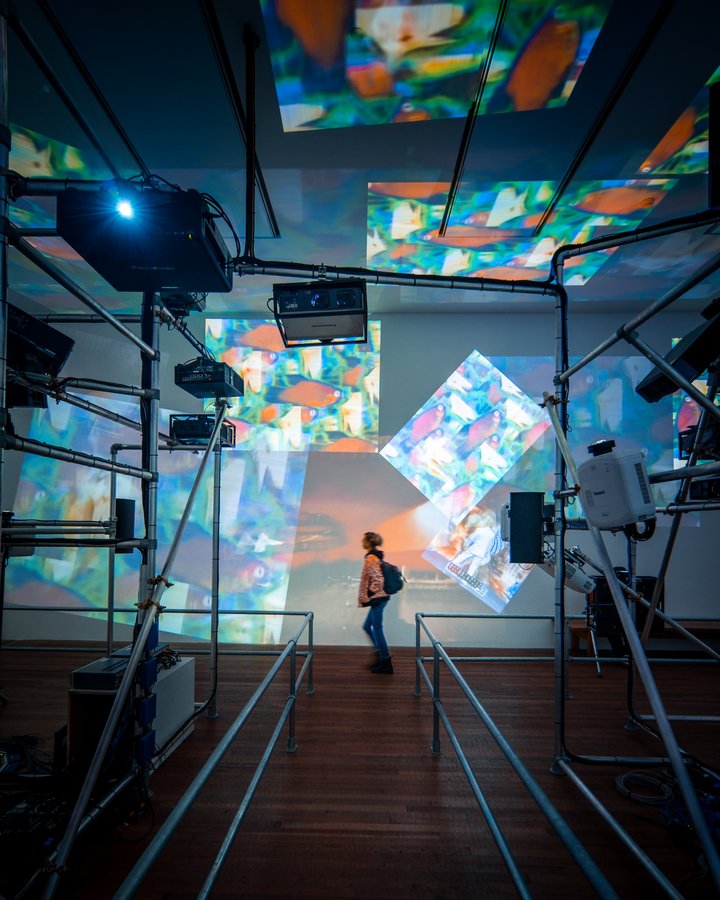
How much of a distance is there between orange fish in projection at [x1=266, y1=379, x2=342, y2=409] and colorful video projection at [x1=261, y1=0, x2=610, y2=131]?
3182 mm

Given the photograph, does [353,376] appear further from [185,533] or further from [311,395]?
[185,533]

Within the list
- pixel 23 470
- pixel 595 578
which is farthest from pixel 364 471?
pixel 23 470

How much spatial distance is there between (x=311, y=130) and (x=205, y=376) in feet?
5.77

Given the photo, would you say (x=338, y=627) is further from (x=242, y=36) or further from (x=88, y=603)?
(x=242, y=36)

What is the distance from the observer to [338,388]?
5.81 metres

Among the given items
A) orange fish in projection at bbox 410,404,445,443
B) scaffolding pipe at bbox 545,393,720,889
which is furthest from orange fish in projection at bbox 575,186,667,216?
scaffolding pipe at bbox 545,393,720,889

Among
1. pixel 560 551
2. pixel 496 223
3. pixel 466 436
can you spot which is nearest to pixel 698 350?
pixel 560 551

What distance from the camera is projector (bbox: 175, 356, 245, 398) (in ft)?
10.5

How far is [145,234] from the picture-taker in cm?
190

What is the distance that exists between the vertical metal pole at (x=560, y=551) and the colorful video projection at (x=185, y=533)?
3.56 m

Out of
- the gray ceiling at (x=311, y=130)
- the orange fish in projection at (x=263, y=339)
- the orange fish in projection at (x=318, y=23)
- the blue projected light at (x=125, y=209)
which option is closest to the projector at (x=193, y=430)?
the gray ceiling at (x=311, y=130)

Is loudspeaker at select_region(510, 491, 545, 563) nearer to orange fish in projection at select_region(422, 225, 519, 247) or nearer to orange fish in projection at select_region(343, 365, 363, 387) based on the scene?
orange fish in projection at select_region(422, 225, 519, 247)

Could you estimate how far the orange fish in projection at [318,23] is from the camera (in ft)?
7.32

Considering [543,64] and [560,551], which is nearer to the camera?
[543,64]
